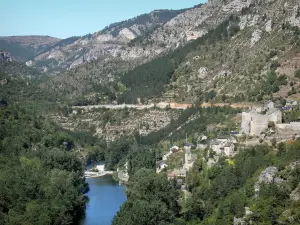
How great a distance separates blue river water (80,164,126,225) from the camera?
58.3m

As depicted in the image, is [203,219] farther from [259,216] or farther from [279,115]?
[279,115]

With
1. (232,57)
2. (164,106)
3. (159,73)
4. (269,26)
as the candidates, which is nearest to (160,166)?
(164,106)

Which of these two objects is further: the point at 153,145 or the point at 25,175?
the point at 153,145

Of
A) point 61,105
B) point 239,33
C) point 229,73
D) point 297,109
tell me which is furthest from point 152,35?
point 297,109

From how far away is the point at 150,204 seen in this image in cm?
5022

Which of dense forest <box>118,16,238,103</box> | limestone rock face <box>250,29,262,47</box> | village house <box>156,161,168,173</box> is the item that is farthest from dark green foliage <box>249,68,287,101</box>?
dense forest <box>118,16,238,103</box>

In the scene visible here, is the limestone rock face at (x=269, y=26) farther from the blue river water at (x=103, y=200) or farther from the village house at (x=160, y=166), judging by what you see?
the village house at (x=160, y=166)

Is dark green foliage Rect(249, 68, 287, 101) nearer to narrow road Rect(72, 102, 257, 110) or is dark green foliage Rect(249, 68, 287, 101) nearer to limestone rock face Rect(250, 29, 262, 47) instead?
narrow road Rect(72, 102, 257, 110)

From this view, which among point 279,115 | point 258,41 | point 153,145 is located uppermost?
point 258,41

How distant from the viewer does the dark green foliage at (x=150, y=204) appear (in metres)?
47.9

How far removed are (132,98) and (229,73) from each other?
86.6 feet

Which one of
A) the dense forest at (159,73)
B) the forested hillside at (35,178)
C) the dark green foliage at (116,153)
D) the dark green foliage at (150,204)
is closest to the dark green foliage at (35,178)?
the forested hillside at (35,178)

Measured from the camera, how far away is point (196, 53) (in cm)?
12169

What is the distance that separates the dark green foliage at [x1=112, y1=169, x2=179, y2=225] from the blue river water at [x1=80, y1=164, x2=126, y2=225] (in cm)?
397
